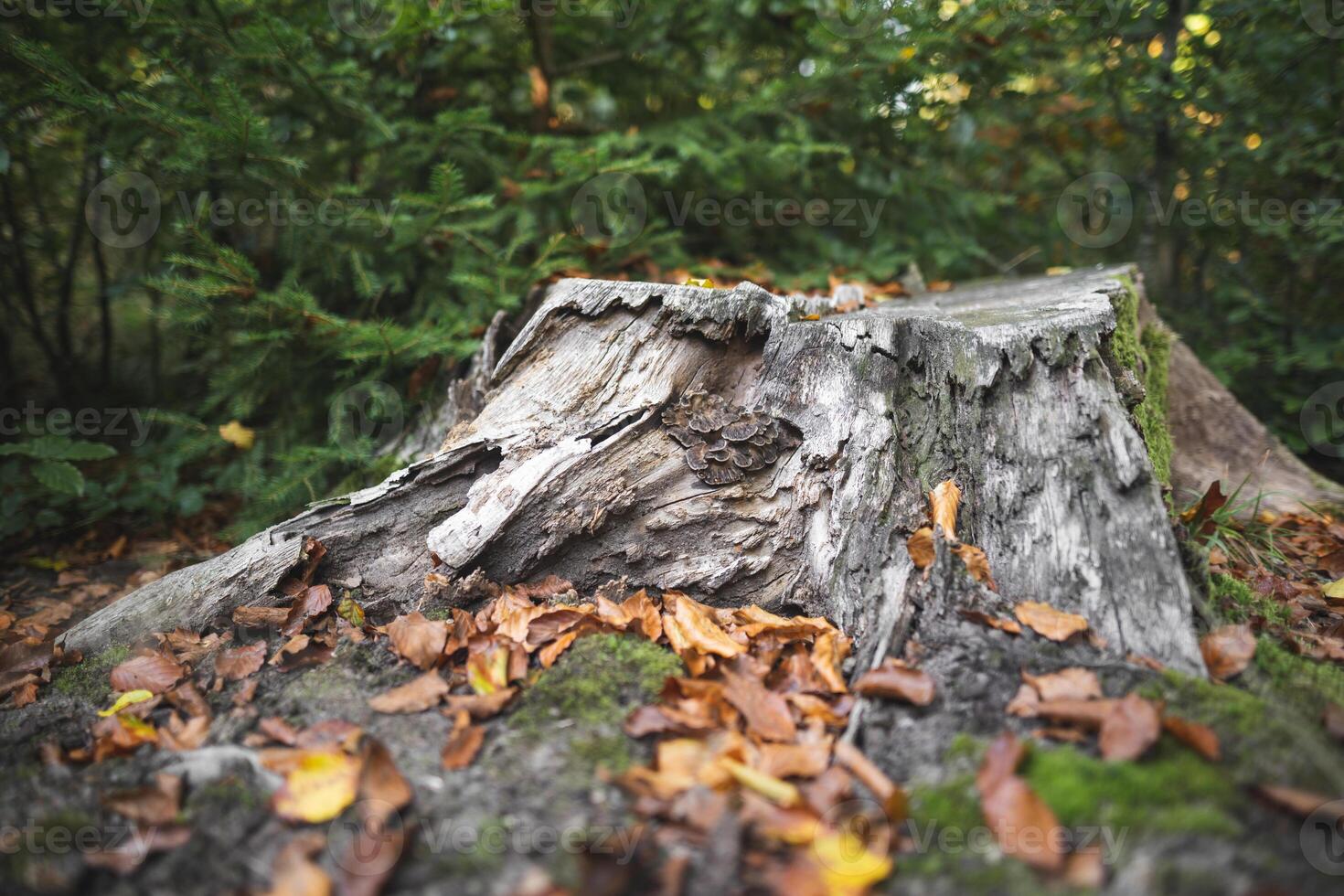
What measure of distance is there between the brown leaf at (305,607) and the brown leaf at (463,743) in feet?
2.97

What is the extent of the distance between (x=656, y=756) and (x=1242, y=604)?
7.01ft

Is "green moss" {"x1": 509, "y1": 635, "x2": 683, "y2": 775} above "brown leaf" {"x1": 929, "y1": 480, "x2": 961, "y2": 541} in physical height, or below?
below

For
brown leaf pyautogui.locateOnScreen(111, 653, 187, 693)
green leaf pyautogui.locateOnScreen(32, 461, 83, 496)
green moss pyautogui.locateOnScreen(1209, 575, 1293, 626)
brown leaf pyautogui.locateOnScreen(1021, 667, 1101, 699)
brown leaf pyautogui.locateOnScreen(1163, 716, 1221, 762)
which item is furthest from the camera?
green leaf pyautogui.locateOnScreen(32, 461, 83, 496)

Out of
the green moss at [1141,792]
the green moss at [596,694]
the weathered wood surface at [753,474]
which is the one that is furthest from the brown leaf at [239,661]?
the green moss at [1141,792]

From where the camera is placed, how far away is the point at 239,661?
7.51ft

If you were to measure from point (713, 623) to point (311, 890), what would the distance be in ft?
4.36

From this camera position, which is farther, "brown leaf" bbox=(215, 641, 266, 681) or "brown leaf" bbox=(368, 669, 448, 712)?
"brown leaf" bbox=(215, 641, 266, 681)

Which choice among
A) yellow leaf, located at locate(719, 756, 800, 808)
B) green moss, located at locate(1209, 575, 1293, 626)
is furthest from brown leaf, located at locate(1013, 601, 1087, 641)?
yellow leaf, located at locate(719, 756, 800, 808)

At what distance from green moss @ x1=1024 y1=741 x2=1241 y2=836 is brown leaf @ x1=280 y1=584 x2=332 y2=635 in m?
2.27

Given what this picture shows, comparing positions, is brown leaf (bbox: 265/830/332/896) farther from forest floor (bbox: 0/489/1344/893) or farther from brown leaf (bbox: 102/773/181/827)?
brown leaf (bbox: 102/773/181/827)

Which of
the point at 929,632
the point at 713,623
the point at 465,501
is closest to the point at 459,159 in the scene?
the point at 465,501

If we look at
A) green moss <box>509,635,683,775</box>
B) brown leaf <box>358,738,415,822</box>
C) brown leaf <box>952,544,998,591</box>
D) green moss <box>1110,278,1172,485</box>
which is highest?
green moss <box>1110,278,1172,485</box>

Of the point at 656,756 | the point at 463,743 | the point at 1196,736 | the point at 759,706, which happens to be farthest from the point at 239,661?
the point at 1196,736

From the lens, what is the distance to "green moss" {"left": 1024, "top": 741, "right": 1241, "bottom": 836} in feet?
4.56
